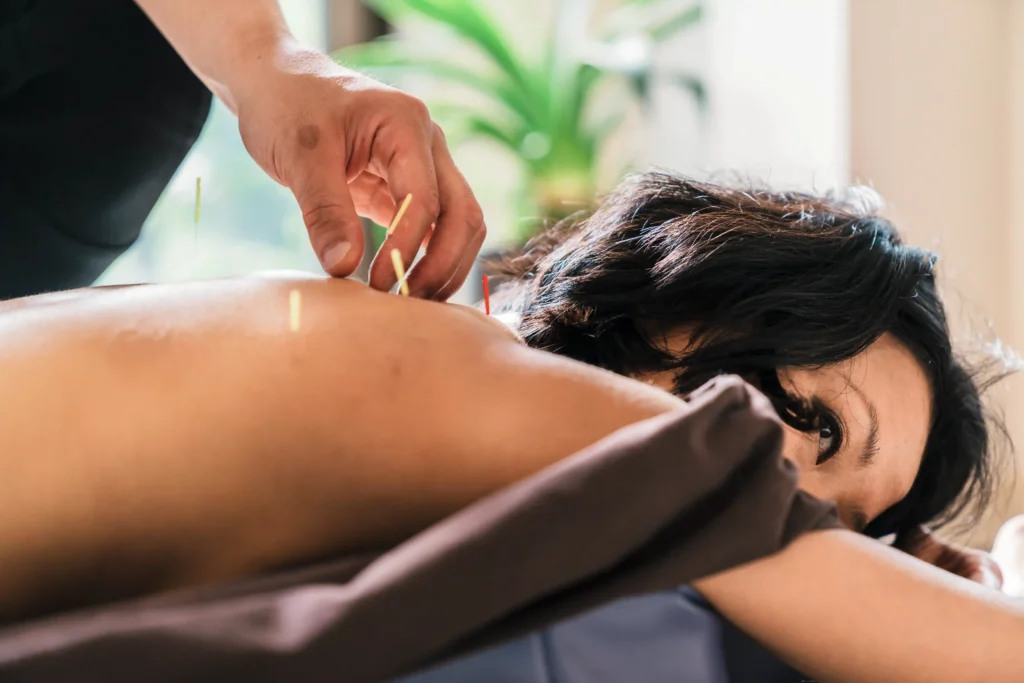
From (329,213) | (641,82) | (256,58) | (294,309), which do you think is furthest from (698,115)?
(294,309)

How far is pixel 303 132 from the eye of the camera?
87 cm

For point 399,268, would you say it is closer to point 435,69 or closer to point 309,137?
point 309,137

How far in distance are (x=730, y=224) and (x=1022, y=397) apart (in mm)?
1632

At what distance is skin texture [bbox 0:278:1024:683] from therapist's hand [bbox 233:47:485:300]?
9.5 inches

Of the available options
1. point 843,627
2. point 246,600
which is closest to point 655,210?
point 843,627

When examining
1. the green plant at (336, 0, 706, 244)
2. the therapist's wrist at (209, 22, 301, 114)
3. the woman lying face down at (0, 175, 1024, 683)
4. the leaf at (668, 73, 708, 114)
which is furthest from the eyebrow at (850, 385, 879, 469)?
the leaf at (668, 73, 708, 114)

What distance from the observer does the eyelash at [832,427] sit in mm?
830

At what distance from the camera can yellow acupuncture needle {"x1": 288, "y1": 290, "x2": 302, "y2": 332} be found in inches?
23.6

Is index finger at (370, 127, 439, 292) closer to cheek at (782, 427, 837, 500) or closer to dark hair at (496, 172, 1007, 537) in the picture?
dark hair at (496, 172, 1007, 537)

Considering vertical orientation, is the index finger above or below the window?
above

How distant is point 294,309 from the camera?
24.4 inches

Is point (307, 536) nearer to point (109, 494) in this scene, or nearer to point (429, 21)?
point (109, 494)

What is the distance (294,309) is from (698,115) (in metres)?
2.34

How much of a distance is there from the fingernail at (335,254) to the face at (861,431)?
0.99 feet
